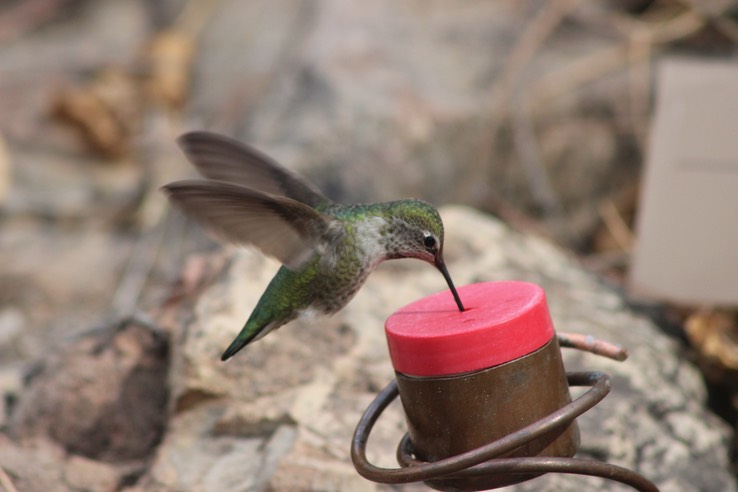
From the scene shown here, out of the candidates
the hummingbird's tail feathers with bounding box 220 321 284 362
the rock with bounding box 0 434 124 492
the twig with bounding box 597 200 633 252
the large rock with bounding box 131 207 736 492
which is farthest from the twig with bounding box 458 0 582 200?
the rock with bounding box 0 434 124 492

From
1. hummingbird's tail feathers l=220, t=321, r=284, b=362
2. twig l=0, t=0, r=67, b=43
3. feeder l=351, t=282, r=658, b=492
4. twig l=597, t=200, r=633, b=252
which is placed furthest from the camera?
twig l=0, t=0, r=67, b=43

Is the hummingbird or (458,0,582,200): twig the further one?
(458,0,582,200): twig

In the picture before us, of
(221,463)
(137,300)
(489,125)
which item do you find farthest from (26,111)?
(221,463)

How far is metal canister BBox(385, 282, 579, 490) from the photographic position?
5.34 ft

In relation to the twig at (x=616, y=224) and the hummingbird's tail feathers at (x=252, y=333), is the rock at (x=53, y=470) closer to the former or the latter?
the hummingbird's tail feathers at (x=252, y=333)

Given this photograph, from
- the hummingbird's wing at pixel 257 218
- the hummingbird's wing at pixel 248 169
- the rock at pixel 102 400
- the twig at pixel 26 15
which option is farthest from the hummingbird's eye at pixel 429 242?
the twig at pixel 26 15

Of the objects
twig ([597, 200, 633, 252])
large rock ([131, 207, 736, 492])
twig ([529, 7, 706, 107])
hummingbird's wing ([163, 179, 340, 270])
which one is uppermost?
hummingbird's wing ([163, 179, 340, 270])

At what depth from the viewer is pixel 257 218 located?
6.26 ft

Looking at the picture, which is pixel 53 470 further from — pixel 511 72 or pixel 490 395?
pixel 511 72

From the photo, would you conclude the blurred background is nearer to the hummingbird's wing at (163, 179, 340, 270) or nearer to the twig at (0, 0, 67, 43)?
the twig at (0, 0, 67, 43)


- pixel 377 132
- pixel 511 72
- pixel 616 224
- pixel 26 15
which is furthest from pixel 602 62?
pixel 26 15

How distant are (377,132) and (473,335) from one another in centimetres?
250

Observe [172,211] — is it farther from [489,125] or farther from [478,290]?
[478,290]

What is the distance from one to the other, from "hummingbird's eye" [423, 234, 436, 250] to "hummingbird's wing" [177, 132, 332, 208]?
1.19 feet
